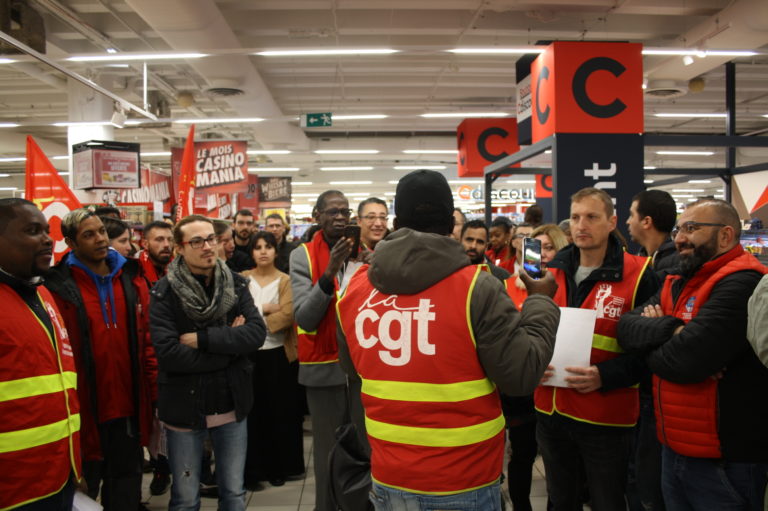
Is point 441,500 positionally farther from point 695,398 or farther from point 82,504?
point 82,504

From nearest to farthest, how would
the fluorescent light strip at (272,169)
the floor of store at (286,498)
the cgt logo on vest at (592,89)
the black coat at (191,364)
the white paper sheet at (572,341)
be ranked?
the white paper sheet at (572,341), the black coat at (191,364), the floor of store at (286,498), the cgt logo on vest at (592,89), the fluorescent light strip at (272,169)

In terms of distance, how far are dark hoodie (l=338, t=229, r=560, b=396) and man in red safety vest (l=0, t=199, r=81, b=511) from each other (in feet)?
3.89

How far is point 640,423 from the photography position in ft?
8.99

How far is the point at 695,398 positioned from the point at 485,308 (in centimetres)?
95

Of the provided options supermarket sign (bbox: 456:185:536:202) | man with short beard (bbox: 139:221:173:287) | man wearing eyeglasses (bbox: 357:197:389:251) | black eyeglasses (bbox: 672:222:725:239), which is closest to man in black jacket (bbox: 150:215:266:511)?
man wearing eyeglasses (bbox: 357:197:389:251)

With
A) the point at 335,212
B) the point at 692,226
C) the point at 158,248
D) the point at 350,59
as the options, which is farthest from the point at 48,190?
the point at 350,59

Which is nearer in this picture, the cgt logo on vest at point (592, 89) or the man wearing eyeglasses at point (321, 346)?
the man wearing eyeglasses at point (321, 346)

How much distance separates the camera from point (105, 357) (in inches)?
103

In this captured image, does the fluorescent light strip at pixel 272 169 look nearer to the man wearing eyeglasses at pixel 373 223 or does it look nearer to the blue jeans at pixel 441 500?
the man wearing eyeglasses at pixel 373 223

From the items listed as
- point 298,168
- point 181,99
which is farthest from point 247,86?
point 298,168

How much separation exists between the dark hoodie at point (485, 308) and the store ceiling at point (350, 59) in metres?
5.72

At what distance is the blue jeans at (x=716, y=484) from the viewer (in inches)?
69.1

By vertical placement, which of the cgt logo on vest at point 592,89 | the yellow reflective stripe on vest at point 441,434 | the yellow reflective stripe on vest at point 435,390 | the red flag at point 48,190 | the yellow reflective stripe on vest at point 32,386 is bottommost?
the yellow reflective stripe on vest at point 441,434

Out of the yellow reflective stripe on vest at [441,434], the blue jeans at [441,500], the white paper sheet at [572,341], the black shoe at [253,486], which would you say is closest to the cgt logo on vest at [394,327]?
the yellow reflective stripe on vest at [441,434]
